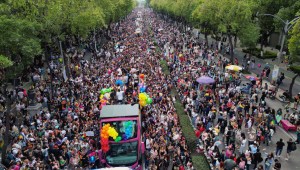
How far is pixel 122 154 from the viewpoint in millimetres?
13492

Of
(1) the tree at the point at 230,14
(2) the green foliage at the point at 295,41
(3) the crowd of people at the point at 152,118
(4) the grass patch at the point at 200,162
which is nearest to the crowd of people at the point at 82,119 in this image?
(3) the crowd of people at the point at 152,118

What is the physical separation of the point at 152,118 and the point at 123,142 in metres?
4.60

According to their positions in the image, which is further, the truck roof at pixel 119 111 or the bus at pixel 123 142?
the truck roof at pixel 119 111

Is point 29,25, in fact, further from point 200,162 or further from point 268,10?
Answer: point 268,10

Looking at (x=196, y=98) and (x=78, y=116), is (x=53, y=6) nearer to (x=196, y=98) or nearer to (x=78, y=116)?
(x=78, y=116)

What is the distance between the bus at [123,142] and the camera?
43.6 ft

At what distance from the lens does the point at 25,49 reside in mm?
14500

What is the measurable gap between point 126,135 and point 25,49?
6.79 meters

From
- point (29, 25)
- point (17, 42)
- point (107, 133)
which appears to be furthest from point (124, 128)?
point (29, 25)

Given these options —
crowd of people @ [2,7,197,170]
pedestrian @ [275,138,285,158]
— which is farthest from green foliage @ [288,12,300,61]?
crowd of people @ [2,7,197,170]

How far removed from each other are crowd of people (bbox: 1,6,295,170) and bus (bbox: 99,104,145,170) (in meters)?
0.83

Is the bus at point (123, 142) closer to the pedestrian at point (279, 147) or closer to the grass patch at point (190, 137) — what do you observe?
the grass patch at point (190, 137)

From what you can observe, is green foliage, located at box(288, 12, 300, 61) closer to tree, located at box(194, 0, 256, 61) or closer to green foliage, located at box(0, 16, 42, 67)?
tree, located at box(194, 0, 256, 61)

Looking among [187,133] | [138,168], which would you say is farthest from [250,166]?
[138,168]
